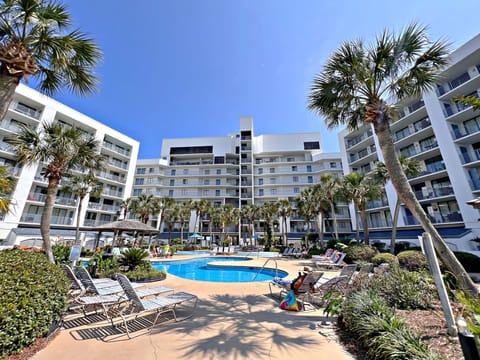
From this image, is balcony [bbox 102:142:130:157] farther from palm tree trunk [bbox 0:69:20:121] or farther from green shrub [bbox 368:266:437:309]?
green shrub [bbox 368:266:437:309]

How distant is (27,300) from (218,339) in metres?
3.05

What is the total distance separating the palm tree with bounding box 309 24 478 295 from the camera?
250 inches

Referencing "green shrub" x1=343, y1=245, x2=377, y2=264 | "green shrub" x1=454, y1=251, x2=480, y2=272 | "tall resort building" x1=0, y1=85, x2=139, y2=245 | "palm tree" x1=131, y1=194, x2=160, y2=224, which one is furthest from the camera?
"palm tree" x1=131, y1=194, x2=160, y2=224

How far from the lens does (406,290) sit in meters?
4.69

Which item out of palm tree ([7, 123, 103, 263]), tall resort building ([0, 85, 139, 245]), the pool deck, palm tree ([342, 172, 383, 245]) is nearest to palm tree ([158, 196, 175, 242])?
tall resort building ([0, 85, 139, 245])

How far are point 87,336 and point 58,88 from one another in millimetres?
7053

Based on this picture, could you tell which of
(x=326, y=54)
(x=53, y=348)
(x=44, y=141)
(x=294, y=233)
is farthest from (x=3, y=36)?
(x=294, y=233)

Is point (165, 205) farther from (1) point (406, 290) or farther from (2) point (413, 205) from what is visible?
(1) point (406, 290)

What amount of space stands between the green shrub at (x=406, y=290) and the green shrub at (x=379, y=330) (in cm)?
64

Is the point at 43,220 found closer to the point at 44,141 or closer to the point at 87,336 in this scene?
the point at 44,141

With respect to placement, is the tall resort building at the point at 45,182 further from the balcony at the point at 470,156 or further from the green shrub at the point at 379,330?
the balcony at the point at 470,156

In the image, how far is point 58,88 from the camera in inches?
252

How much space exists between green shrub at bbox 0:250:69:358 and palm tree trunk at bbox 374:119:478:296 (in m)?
8.38

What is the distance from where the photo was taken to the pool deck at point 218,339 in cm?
322
